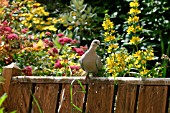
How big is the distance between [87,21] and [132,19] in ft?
6.90

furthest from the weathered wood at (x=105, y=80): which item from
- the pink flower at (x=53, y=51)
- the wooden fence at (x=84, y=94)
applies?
the pink flower at (x=53, y=51)

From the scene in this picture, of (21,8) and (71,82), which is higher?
(21,8)

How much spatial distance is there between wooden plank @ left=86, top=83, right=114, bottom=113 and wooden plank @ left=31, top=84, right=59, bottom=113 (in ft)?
0.79

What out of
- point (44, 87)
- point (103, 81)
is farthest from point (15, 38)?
point (103, 81)

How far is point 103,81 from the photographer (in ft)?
9.95

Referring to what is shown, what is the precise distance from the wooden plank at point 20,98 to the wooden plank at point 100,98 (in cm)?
44

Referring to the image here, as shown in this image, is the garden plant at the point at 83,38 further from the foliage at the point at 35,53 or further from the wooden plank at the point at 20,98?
the wooden plank at the point at 20,98

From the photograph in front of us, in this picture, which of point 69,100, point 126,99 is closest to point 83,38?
point 69,100

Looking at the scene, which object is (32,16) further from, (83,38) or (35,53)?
(35,53)

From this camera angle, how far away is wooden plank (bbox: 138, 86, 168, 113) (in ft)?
9.48

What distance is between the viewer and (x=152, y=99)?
9.57 feet

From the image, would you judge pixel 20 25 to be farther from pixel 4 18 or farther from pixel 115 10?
pixel 115 10

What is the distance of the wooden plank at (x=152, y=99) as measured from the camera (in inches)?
114

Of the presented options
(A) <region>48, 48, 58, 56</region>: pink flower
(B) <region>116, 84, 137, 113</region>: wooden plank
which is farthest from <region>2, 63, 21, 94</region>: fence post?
(A) <region>48, 48, 58, 56</region>: pink flower
